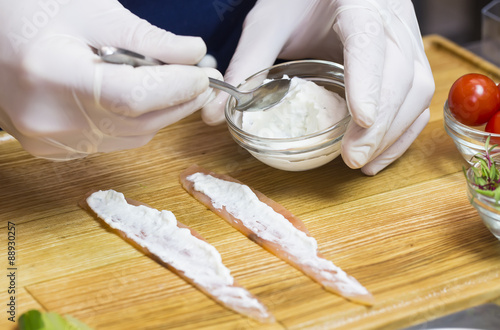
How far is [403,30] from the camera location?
1.34 metres

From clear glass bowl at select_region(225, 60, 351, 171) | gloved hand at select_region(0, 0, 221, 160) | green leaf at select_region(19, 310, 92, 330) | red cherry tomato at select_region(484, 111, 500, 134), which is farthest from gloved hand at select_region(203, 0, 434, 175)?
green leaf at select_region(19, 310, 92, 330)

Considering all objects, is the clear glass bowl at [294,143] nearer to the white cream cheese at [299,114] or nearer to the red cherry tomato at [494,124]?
the white cream cheese at [299,114]

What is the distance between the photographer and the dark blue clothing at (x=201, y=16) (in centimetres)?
164

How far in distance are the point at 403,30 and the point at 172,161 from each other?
0.60 meters

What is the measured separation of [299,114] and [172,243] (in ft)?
1.22

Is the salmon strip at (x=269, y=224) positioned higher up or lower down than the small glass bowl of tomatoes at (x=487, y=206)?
lower down

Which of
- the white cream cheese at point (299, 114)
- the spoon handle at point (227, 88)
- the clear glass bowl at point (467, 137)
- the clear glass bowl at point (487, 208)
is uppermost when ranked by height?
the spoon handle at point (227, 88)

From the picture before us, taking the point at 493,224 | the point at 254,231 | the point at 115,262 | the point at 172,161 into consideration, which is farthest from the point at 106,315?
the point at 493,224

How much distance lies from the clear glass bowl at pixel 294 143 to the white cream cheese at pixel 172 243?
0.72 ft

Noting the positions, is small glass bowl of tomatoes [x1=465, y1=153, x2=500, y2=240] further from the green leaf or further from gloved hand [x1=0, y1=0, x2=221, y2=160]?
the green leaf

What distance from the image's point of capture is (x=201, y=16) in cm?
166

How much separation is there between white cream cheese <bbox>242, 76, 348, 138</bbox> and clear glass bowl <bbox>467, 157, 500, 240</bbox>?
31 centimetres

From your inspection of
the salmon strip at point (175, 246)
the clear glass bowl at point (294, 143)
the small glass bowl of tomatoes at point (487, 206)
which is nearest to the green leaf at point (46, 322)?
the salmon strip at point (175, 246)

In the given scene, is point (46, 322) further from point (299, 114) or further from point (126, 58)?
point (299, 114)
